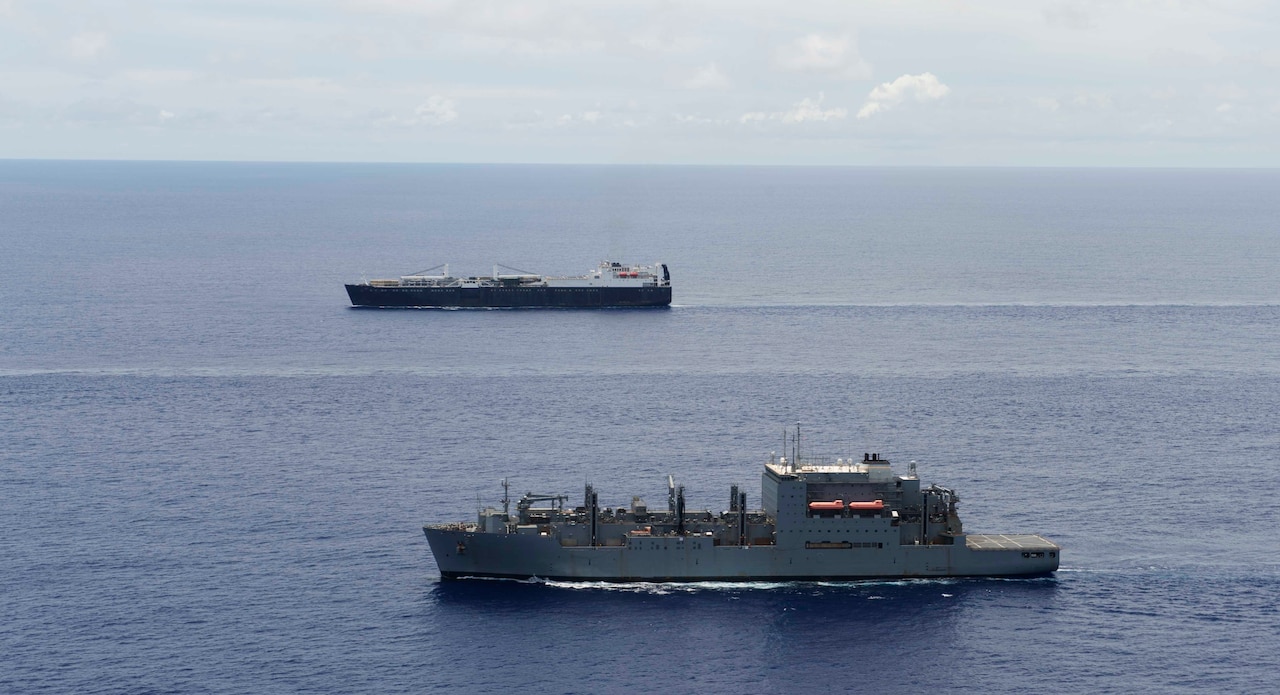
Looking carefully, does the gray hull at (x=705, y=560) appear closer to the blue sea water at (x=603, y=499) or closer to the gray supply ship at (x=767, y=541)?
the gray supply ship at (x=767, y=541)

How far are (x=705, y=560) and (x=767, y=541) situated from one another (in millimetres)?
4439

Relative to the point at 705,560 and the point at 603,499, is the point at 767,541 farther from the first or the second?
the point at 603,499

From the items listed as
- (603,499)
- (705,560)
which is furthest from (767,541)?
(603,499)

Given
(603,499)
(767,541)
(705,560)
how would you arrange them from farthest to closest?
(603,499) < (767,541) < (705,560)

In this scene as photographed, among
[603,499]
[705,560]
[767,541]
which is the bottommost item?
[705,560]

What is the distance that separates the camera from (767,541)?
308 ft

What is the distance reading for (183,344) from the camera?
182 m

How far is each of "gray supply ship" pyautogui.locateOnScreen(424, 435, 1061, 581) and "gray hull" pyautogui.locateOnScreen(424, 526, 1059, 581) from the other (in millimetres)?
64

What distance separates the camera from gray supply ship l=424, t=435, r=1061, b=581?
92375mm

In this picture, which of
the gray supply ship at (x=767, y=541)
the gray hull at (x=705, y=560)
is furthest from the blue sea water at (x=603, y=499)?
the gray supply ship at (x=767, y=541)

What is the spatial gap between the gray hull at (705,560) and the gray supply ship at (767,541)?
2.5 inches

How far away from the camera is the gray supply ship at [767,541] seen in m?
92.4

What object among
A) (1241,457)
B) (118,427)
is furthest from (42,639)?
(1241,457)

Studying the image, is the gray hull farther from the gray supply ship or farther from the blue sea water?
the blue sea water
